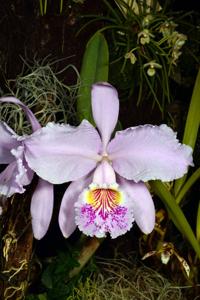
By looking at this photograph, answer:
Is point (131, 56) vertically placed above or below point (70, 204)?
above

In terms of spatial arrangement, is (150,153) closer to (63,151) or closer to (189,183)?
(63,151)

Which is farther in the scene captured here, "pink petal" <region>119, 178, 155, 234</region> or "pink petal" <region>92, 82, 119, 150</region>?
"pink petal" <region>119, 178, 155, 234</region>

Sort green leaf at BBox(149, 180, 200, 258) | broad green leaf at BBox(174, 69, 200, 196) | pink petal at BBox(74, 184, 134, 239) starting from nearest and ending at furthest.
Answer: pink petal at BBox(74, 184, 134, 239)
green leaf at BBox(149, 180, 200, 258)
broad green leaf at BBox(174, 69, 200, 196)

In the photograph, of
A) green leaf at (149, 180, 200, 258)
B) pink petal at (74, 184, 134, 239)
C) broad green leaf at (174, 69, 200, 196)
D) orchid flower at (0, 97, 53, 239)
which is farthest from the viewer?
broad green leaf at (174, 69, 200, 196)

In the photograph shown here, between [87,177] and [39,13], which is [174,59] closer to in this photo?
[39,13]

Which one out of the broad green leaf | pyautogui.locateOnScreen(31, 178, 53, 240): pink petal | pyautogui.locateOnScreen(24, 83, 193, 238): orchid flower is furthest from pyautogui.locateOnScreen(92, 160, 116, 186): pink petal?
the broad green leaf

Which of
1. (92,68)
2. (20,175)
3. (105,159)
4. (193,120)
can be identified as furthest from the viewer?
(193,120)

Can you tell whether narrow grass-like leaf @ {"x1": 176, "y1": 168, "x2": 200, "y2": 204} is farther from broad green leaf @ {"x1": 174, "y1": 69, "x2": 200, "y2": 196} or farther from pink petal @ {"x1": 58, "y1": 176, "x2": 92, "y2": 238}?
pink petal @ {"x1": 58, "y1": 176, "x2": 92, "y2": 238}

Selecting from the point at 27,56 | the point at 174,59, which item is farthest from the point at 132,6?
the point at 27,56

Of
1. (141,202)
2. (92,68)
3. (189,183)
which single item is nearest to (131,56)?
(92,68)
